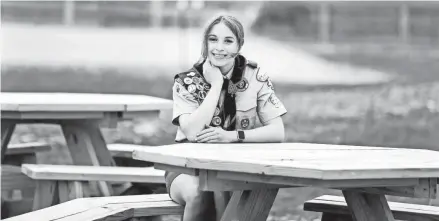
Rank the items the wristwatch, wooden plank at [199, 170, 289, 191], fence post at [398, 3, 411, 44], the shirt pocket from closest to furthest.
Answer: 1. wooden plank at [199, 170, 289, 191]
2. the wristwatch
3. the shirt pocket
4. fence post at [398, 3, 411, 44]

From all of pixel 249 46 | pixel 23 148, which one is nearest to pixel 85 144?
pixel 23 148

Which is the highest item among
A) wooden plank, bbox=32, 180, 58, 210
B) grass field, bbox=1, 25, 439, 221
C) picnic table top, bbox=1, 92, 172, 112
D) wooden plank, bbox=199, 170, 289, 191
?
wooden plank, bbox=199, 170, 289, 191

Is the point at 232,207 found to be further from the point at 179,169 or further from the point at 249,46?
the point at 249,46

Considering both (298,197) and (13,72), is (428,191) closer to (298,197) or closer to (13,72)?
(298,197)

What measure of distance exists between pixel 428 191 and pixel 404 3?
26.3 feet

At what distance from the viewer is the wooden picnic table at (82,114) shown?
4.06m

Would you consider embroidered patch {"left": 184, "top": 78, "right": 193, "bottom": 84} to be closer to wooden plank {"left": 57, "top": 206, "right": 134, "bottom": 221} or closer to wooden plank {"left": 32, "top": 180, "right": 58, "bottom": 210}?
wooden plank {"left": 57, "top": 206, "right": 134, "bottom": 221}

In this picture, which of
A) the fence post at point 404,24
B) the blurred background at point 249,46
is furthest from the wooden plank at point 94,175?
the fence post at point 404,24

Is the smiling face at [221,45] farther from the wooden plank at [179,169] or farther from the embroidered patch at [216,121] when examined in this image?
the wooden plank at [179,169]

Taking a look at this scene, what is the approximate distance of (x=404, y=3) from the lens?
396 inches

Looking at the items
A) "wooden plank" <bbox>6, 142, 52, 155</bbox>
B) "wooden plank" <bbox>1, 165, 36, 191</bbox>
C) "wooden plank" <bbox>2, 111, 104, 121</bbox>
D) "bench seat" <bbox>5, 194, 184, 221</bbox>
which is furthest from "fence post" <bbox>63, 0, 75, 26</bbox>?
"bench seat" <bbox>5, 194, 184, 221</bbox>

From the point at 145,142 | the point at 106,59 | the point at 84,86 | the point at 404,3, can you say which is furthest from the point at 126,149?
the point at 404,3

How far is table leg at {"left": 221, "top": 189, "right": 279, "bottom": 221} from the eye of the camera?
263 cm

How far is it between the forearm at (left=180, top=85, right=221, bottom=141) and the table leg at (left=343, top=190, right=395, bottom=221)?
491 millimetres
